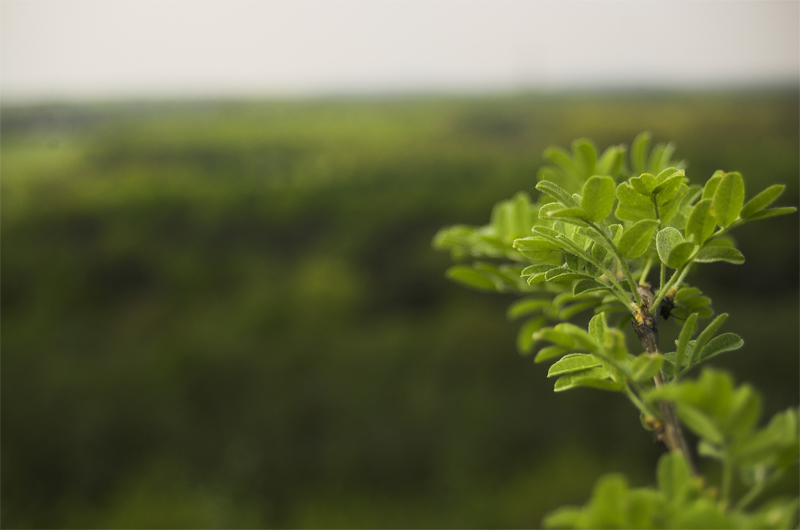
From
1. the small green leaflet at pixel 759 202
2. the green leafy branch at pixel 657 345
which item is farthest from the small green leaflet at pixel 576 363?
the small green leaflet at pixel 759 202

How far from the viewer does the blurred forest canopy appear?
2.80m

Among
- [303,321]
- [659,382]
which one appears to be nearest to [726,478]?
[659,382]

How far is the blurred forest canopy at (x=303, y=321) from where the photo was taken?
9.19ft

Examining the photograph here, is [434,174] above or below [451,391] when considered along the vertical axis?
above

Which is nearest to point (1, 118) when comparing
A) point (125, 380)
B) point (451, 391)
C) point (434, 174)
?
point (125, 380)

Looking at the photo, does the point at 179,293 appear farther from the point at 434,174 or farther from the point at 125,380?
the point at 434,174

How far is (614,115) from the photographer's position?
5.82 meters

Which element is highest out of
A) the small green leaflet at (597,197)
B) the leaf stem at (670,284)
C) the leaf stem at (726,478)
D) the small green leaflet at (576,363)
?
the small green leaflet at (597,197)

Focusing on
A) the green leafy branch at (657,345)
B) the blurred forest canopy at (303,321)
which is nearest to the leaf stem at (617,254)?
the green leafy branch at (657,345)

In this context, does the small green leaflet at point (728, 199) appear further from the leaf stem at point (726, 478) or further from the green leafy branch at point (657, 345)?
the leaf stem at point (726, 478)

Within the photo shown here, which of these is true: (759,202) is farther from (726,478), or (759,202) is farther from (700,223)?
Result: (726,478)

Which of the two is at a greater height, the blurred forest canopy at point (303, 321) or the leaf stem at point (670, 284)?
the leaf stem at point (670, 284)

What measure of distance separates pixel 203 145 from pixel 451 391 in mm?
4537

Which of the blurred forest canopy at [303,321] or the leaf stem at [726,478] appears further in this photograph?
the blurred forest canopy at [303,321]
